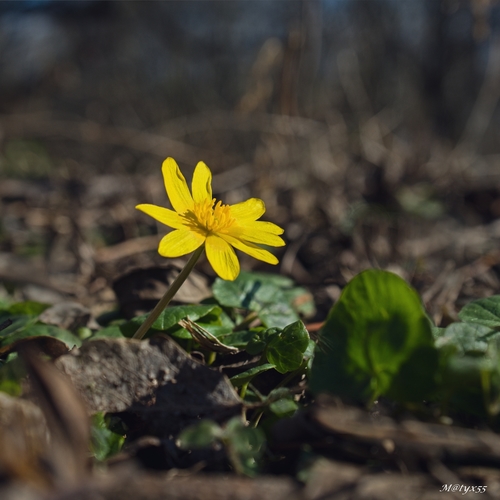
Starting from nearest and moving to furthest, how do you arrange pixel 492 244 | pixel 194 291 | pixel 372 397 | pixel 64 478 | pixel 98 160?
pixel 64 478 < pixel 372 397 < pixel 194 291 < pixel 492 244 < pixel 98 160

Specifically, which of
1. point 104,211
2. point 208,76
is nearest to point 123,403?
point 104,211

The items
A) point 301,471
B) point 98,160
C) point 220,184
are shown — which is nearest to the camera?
point 301,471

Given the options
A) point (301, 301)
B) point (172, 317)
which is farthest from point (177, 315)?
point (301, 301)

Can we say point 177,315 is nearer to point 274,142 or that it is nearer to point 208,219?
point 208,219

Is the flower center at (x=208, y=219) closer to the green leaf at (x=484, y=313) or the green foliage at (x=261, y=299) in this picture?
the green foliage at (x=261, y=299)

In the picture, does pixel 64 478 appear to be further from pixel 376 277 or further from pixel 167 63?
pixel 167 63

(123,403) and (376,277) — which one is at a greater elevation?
(376,277)

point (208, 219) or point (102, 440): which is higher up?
point (208, 219)
